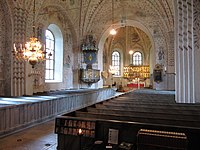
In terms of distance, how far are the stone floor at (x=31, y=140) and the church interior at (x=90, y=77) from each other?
0.07 m

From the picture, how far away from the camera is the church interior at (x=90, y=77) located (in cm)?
361

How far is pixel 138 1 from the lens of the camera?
45.6 ft

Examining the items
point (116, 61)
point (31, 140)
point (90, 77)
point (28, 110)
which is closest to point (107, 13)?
point (90, 77)

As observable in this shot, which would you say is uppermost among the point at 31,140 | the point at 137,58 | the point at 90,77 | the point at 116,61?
the point at 137,58

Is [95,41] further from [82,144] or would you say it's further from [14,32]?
[82,144]

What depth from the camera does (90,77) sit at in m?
14.4

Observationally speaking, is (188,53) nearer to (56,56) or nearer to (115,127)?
(115,127)

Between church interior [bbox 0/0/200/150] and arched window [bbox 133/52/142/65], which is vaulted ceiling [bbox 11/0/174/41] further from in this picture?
arched window [bbox 133/52/142/65]

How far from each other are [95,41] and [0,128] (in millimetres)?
11203

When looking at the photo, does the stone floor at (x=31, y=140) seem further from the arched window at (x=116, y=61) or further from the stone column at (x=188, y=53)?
the arched window at (x=116, y=61)

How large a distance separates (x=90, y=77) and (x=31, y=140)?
31.1 ft

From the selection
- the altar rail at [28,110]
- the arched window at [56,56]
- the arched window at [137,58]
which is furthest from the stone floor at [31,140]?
the arched window at [137,58]

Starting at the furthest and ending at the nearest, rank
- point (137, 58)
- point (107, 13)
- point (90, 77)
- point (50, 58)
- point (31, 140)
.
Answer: point (137, 58)
point (107, 13)
point (90, 77)
point (50, 58)
point (31, 140)

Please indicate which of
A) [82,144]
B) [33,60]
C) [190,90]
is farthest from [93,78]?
[82,144]
